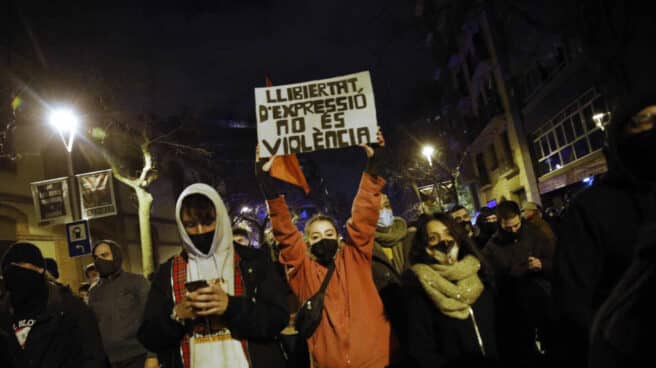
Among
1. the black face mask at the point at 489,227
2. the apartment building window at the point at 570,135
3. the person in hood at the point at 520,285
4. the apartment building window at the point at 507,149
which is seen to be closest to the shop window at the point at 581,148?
the apartment building window at the point at 570,135

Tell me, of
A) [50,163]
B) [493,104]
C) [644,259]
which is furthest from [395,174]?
[644,259]

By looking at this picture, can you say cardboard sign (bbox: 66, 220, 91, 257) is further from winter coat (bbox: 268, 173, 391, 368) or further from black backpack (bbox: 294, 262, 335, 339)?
black backpack (bbox: 294, 262, 335, 339)

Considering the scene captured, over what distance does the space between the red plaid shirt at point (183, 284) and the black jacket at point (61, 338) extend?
1213 millimetres

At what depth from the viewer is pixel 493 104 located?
29547 millimetres

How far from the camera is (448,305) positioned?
343 centimetres

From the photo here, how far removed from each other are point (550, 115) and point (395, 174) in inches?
708

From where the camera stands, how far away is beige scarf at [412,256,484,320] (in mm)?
3439

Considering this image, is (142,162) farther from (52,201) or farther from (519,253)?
(519,253)

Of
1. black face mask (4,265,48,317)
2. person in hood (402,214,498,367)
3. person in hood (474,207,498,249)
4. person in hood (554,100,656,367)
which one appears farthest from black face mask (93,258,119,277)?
person in hood (474,207,498,249)

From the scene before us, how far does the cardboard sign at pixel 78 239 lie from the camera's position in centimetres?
1111

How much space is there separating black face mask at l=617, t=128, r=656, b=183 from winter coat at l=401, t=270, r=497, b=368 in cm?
180

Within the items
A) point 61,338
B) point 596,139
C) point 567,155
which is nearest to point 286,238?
point 61,338

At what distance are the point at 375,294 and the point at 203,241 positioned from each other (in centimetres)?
146

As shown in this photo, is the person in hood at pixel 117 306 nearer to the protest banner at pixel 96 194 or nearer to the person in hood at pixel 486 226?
the person in hood at pixel 486 226
